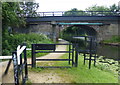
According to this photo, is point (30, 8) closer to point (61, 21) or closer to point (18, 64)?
point (61, 21)

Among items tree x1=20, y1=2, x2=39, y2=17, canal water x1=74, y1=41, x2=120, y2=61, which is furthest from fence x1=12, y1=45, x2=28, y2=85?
tree x1=20, y1=2, x2=39, y2=17

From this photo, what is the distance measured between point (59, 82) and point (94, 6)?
45676mm

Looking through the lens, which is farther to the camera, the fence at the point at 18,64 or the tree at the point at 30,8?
the tree at the point at 30,8

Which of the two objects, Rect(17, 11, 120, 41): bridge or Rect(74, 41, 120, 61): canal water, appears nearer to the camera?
Rect(74, 41, 120, 61): canal water

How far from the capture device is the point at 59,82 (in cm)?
290

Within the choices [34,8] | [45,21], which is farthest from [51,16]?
[34,8]

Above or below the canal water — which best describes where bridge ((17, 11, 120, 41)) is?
above

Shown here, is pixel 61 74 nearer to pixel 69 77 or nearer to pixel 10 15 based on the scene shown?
pixel 69 77

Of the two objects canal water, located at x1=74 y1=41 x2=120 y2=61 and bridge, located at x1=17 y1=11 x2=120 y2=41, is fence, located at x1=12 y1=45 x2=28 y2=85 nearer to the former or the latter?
canal water, located at x1=74 y1=41 x2=120 y2=61

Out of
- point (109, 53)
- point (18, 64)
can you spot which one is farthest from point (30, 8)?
point (18, 64)

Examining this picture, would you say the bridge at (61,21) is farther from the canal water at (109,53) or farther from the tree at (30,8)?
the canal water at (109,53)

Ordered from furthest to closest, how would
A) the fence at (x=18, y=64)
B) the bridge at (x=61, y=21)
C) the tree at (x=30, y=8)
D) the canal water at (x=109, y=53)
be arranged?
1. the bridge at (x=61, y=21)
2. the tree at (x=30, y=8)
3. the canal water at (x=109, y=53)
4. the fence at (x=18, y=64)

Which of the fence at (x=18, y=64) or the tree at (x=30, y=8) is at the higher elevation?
the tree at (x=30, y=8)

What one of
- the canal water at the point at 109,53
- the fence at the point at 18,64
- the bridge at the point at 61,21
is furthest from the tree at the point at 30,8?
the fence at the point at 18,64
